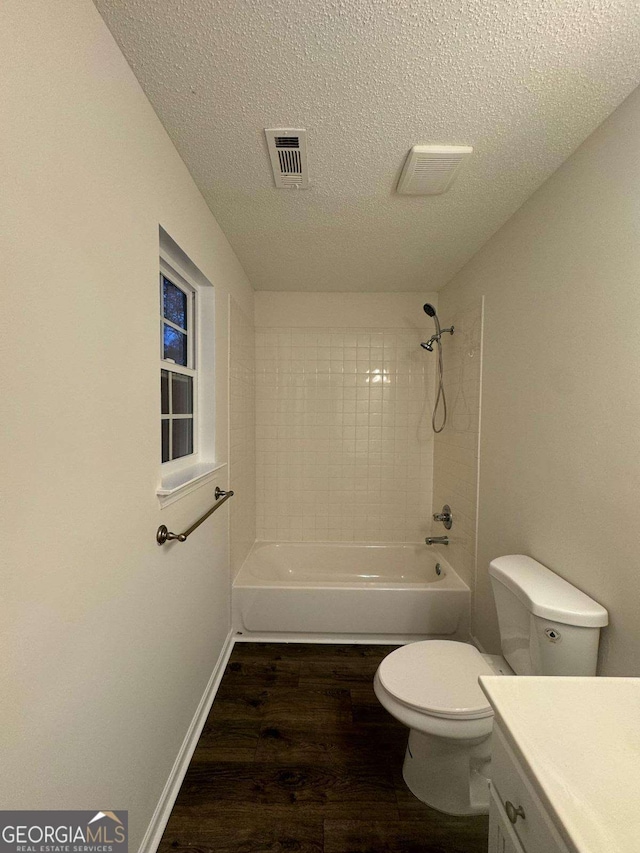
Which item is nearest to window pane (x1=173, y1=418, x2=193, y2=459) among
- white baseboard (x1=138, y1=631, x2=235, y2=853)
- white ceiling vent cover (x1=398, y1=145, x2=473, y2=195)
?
white baseboard (x1=138, y1=631, x2=235, y2=853)

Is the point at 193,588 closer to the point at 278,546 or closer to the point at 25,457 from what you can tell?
the point at 25,457

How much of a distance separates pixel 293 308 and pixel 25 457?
245 centimetres

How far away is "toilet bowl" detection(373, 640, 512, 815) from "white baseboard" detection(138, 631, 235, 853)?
2.57 feet

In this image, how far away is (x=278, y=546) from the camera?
2812mm

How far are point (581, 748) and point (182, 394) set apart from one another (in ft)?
5.36

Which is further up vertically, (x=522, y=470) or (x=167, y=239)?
(x=167, y=239)

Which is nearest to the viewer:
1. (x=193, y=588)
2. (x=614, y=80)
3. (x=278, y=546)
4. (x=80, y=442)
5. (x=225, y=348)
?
(x=80, y=442)

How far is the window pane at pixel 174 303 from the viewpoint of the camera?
1496 mm

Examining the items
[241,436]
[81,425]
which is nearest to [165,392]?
[81,425]

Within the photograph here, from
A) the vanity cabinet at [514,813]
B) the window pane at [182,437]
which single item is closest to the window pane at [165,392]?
the window pane at [182,437]

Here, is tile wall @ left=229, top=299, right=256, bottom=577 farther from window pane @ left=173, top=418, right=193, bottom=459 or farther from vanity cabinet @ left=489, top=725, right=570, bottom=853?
vanity cabinet @ left=489, top=725, right=570, bottom=853

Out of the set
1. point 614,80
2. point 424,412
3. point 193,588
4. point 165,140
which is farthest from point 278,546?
point 614,80

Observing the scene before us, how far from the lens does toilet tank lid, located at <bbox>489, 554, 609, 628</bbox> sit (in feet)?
3.62

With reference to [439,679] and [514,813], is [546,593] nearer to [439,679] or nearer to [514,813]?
[439,679]
